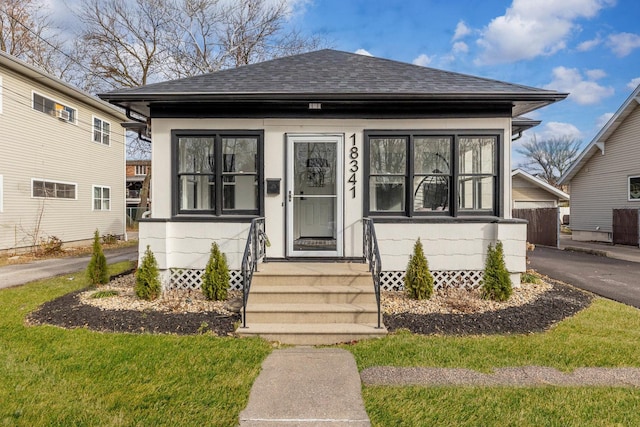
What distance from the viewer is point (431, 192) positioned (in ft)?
19.4

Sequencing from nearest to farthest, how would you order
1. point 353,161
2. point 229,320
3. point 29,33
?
point 229,320, point 353,161, point 29,33

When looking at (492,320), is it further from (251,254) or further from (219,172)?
(219,172)

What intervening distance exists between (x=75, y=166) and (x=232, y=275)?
1131 cm

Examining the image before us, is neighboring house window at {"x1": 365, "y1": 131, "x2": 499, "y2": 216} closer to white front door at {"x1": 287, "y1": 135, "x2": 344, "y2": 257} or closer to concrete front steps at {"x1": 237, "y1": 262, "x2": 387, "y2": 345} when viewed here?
white front door at {"x1": 287, "y1": 135, "x2": 344, "y2": 257}

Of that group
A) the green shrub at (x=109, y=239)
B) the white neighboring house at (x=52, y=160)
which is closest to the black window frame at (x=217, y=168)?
the white neighboring house at (x=52, y=160)

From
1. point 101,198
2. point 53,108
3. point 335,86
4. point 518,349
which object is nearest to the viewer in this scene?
point 518,349

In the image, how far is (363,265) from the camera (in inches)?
214

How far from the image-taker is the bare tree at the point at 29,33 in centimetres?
1586

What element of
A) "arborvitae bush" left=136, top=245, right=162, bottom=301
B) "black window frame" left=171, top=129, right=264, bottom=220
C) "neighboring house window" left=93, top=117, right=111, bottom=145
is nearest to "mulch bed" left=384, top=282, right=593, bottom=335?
"black window frame" left=171, top=129, right=264, bottom=220

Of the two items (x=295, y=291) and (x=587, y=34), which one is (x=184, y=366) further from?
(x=587, y=34)


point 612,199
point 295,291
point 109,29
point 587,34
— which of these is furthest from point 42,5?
point 612,199

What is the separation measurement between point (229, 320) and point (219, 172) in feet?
8.43

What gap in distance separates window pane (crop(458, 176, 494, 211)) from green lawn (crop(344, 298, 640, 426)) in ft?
6.90

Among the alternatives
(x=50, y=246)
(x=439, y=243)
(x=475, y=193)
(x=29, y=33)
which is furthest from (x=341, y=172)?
(x=29, y=33)
